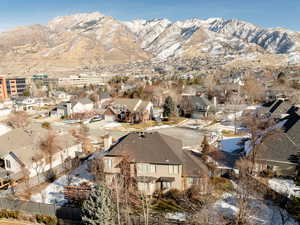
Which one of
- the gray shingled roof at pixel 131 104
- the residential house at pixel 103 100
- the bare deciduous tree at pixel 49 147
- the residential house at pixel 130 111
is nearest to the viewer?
the bare deciduous tree at pixel 49 147

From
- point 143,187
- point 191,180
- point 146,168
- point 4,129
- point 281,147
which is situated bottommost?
point 143,187

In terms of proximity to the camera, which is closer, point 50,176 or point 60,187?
point 60,187

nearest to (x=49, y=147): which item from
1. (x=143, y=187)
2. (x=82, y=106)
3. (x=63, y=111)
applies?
(x=143, y=187)

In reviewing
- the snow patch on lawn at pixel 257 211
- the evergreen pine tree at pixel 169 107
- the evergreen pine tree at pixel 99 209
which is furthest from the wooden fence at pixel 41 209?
the evergreen pine tree at pixel 169 107

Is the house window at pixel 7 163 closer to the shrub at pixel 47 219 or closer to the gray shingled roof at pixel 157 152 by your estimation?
the shrub at pixel 47 219

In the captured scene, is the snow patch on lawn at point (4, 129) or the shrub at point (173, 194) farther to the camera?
the snow patch on lawn at point (4, 129)

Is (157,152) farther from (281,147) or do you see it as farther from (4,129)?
(4,129)

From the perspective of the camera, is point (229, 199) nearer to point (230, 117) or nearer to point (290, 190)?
point (290, 190)
